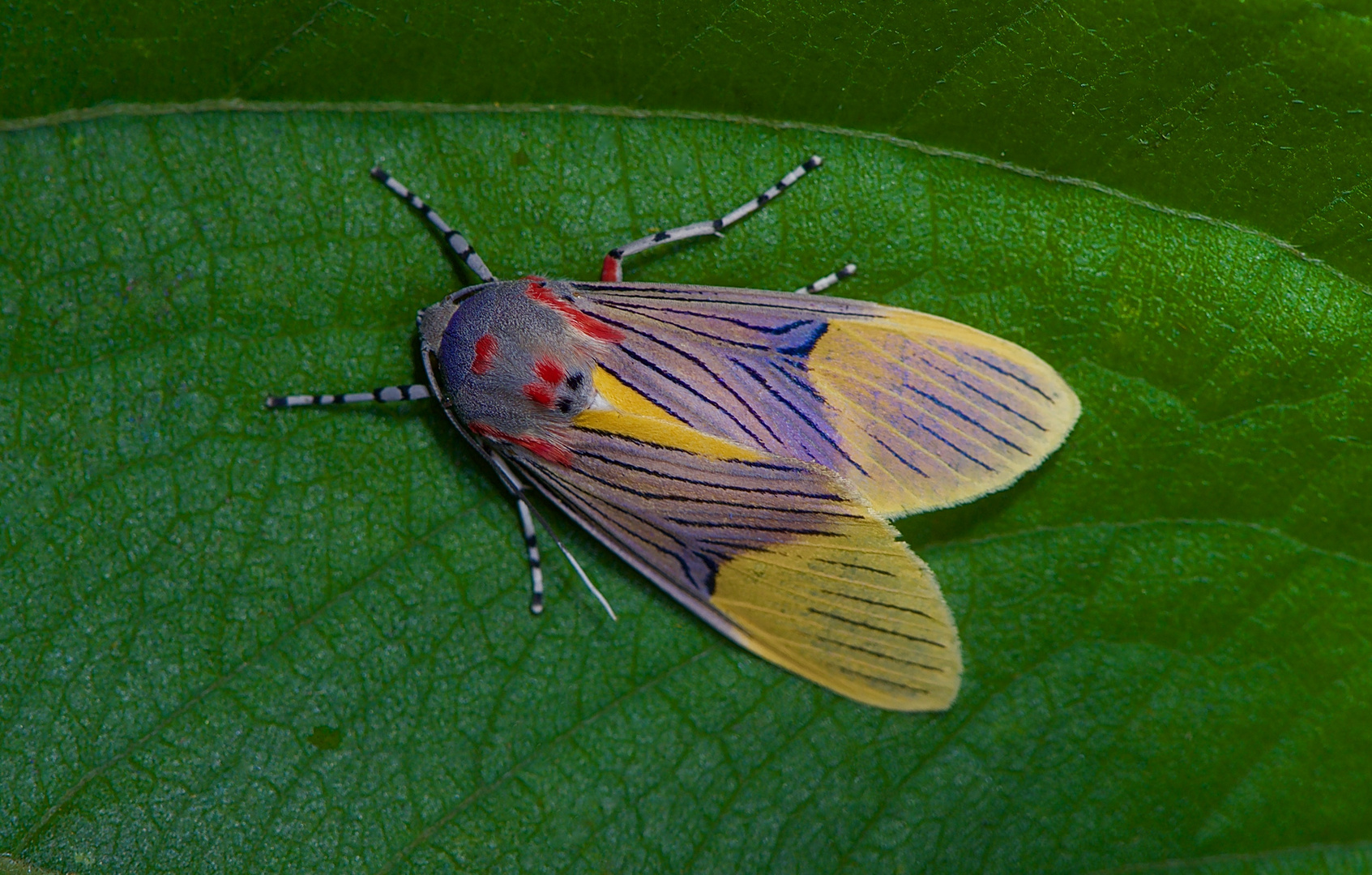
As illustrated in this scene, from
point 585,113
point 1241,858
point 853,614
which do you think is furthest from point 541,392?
point 1241,858

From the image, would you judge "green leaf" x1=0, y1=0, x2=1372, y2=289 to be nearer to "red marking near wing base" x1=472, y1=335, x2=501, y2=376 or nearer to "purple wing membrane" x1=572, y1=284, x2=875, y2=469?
"purple wing membrane" x1=572, y1=284, x2=875, y2=469

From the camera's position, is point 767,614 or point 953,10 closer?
point 953,10

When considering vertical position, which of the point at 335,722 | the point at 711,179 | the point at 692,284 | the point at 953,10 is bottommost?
the point at 335,722

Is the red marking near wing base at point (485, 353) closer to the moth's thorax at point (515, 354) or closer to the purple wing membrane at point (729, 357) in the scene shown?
the moth's thorax at point (515, 354)

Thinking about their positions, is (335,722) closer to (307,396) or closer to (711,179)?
(307,396)

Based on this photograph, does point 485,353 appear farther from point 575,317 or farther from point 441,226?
point 441,226

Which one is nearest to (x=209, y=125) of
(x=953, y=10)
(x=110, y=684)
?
(x=110, y=684)
